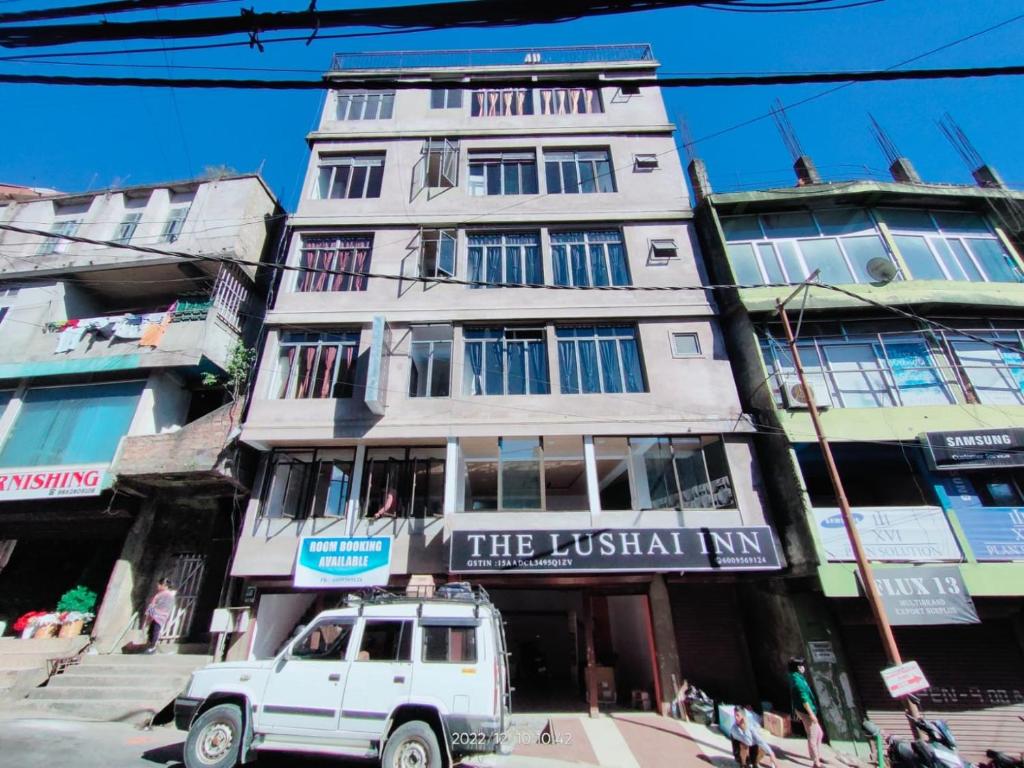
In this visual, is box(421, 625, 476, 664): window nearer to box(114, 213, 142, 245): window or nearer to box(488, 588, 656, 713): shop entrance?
box(488, 588, 656, 713): shop entrance

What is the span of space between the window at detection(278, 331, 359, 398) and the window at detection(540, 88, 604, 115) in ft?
40.2

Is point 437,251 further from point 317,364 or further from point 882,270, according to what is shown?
point 882,270

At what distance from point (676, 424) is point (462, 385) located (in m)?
6.18

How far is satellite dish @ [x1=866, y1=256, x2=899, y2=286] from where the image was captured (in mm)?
13469

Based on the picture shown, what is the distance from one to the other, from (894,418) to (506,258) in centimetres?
1180

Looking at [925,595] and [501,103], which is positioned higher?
[501,103]

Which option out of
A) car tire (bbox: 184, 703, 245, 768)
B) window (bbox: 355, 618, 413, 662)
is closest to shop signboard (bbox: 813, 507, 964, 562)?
window (bbox: 355, 618, 413, 662)

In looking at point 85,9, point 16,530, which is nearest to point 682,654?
point 85,9

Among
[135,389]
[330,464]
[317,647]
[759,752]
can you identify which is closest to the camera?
[317,647]

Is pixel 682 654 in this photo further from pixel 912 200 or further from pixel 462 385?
pixel 912 200

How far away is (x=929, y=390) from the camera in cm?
1242

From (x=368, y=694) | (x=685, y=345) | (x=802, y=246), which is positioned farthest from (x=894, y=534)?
(x=368, y=694)

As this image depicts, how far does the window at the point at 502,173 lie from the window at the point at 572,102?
2756mm

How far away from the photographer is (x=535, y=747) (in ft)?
29.5
